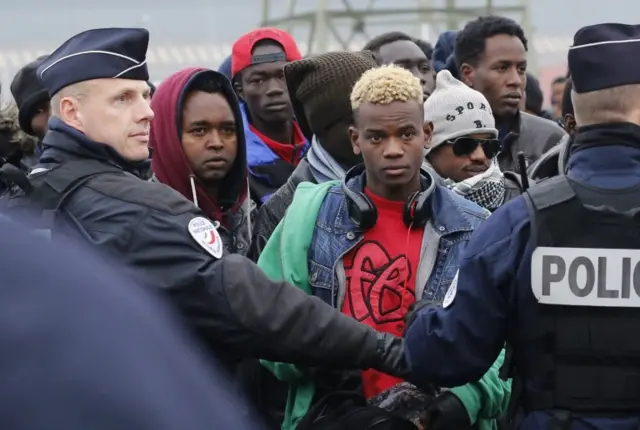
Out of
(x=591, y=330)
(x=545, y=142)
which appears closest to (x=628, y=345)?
(x=591, y=330)

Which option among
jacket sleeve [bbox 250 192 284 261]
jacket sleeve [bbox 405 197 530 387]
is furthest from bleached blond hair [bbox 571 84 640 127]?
jacket sleeve [bbox 250 192 284 261]

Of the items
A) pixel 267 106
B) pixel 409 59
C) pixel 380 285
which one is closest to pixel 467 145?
pixel 380 285

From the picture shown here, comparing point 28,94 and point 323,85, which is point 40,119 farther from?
point 323,85

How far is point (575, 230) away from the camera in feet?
10.8

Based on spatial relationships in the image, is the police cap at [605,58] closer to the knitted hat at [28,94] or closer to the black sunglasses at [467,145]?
the black sunglasses at [467,145]

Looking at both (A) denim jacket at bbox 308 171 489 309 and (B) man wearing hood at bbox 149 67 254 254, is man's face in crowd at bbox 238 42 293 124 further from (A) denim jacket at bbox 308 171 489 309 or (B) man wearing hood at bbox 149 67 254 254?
(A) denim jacket at bbox 308 171 489 309

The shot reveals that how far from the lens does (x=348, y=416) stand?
3793 millimetres

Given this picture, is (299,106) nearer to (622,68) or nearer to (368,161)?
(368,161)

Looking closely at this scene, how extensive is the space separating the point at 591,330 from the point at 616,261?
175mm

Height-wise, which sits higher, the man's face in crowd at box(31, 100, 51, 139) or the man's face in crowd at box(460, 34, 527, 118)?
the man's face in crowd at box(460, 34, 527, 118)

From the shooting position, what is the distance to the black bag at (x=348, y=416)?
377 cm

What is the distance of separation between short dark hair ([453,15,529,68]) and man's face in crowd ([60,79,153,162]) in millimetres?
2743

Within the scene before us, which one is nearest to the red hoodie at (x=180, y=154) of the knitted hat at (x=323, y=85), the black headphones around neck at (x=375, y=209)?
the knitted hat at (x=323, y=85)

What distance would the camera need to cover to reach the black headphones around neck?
13.0 ft
